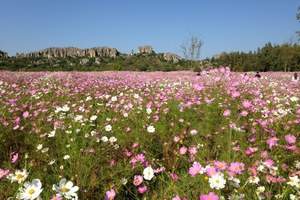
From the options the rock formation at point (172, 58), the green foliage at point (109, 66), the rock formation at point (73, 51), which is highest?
the rock formation at point (73, 51)

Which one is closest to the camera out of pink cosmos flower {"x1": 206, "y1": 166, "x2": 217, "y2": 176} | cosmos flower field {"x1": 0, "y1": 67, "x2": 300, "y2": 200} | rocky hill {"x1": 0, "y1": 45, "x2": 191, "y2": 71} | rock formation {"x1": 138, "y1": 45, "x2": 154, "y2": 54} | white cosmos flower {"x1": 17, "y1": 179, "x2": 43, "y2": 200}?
white cosmos flower {"x1": 17, "y1": 179, "x2": 43, "y2": 200}

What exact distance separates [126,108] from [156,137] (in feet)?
4.20

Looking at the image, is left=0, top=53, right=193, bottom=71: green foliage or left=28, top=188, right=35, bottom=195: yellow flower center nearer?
left=28, top=188, right=35, bottom=195: yellow flower center

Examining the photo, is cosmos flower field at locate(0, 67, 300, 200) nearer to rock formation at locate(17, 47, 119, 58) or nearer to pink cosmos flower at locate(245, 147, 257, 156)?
pink cosmos flower at locate(245, 147, 257, 156)

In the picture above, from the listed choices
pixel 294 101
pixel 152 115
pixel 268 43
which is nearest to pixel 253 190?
pixel 152 115

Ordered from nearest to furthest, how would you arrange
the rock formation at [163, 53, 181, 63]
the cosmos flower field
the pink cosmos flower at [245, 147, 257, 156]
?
the cosmos flower field
the pink cosmos flower at [245, 147, 257, 156]
the rock formation at [163, 53, 181, 63]

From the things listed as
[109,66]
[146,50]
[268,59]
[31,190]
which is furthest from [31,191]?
[146,50]

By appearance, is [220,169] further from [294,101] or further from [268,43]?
[268,43]

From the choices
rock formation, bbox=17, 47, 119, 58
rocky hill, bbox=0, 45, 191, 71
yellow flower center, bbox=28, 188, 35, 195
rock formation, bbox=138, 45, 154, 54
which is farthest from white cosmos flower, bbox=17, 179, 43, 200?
rock formation, bbox=17, 47, 119, 58

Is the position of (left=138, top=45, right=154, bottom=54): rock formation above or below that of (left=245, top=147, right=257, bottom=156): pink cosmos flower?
→ above

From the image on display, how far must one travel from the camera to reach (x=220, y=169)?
1.71 meters

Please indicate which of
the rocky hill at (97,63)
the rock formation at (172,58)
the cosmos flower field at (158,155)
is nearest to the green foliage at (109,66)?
the rocky hill at (97,63)

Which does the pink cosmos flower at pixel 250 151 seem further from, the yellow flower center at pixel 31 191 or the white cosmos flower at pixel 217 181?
the yellow flower center at pixel 31 191

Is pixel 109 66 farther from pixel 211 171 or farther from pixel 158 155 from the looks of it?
pixel 211 171
